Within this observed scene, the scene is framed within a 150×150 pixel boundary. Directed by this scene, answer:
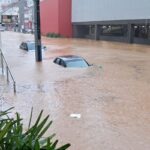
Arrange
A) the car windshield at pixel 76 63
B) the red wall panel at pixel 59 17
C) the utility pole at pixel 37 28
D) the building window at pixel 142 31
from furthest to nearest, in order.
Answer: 1. the red wall panel at pixel 59 17
2. the building window at pixel 142 31
3. the utility pole at pixel 37 28
4. the car windshield at pixel 76 63

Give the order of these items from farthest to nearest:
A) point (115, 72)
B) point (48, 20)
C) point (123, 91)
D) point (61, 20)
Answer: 1. point (48, 20)
2. point (61, 20)
3. point (115, 72)
4. point (123, 91)

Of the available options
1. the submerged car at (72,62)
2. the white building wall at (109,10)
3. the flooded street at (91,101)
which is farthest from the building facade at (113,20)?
the flooded street at (91,101)

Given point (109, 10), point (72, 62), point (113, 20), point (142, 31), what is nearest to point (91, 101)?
point (72, 62)

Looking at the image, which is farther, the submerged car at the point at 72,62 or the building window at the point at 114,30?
the building window at the point at 114,30

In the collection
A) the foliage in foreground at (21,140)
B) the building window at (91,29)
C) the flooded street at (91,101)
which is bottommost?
the flooded street at (91,101)

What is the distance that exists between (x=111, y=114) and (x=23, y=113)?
3093mm

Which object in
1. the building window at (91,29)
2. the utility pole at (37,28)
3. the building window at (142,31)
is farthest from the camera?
the building window at (91,29)

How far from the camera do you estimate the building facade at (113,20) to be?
4403 centimetres

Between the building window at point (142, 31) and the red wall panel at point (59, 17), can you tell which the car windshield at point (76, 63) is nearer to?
the building window at point (142, 31)

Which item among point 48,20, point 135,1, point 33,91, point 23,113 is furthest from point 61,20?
point 23,113

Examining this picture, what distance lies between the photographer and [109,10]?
166 ft

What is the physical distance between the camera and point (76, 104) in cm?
1406

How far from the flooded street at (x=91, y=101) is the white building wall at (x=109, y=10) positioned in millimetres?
19054

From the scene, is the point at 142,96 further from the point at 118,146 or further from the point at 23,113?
the point at 118,146
